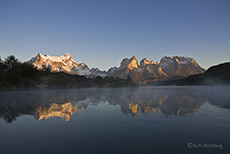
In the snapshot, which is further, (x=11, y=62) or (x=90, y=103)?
(x=11, y=62)

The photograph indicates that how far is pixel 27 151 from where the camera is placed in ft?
30.4

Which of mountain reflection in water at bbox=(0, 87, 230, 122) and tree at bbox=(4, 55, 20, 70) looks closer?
mountain reflection in water at bbox=(0, 87, 230, 122)

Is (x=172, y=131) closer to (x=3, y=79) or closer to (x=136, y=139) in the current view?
(x=136, y=139)

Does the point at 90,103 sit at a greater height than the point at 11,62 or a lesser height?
lesser

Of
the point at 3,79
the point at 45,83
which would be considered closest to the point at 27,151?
the point at 3,79

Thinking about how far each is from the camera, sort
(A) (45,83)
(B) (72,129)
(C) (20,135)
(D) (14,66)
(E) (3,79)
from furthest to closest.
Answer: (A) (45,83) → (D) (14,66) → (E) (3,79) → (B) (72,129) → (C) (20,135)

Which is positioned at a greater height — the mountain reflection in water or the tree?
the tree

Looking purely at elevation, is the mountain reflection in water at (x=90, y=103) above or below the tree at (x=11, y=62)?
below

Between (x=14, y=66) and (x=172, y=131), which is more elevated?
(x=14, y=66)

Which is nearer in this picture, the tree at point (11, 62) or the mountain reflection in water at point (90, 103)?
the mountain reflection in water at point (90, 103)

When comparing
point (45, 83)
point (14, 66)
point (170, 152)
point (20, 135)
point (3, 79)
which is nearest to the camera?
point (170, 152)

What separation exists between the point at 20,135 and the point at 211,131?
53.3 ft

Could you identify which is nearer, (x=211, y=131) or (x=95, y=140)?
(x=95, y=140)

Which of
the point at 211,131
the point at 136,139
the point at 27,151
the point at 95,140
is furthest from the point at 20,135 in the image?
the point at 211,131
